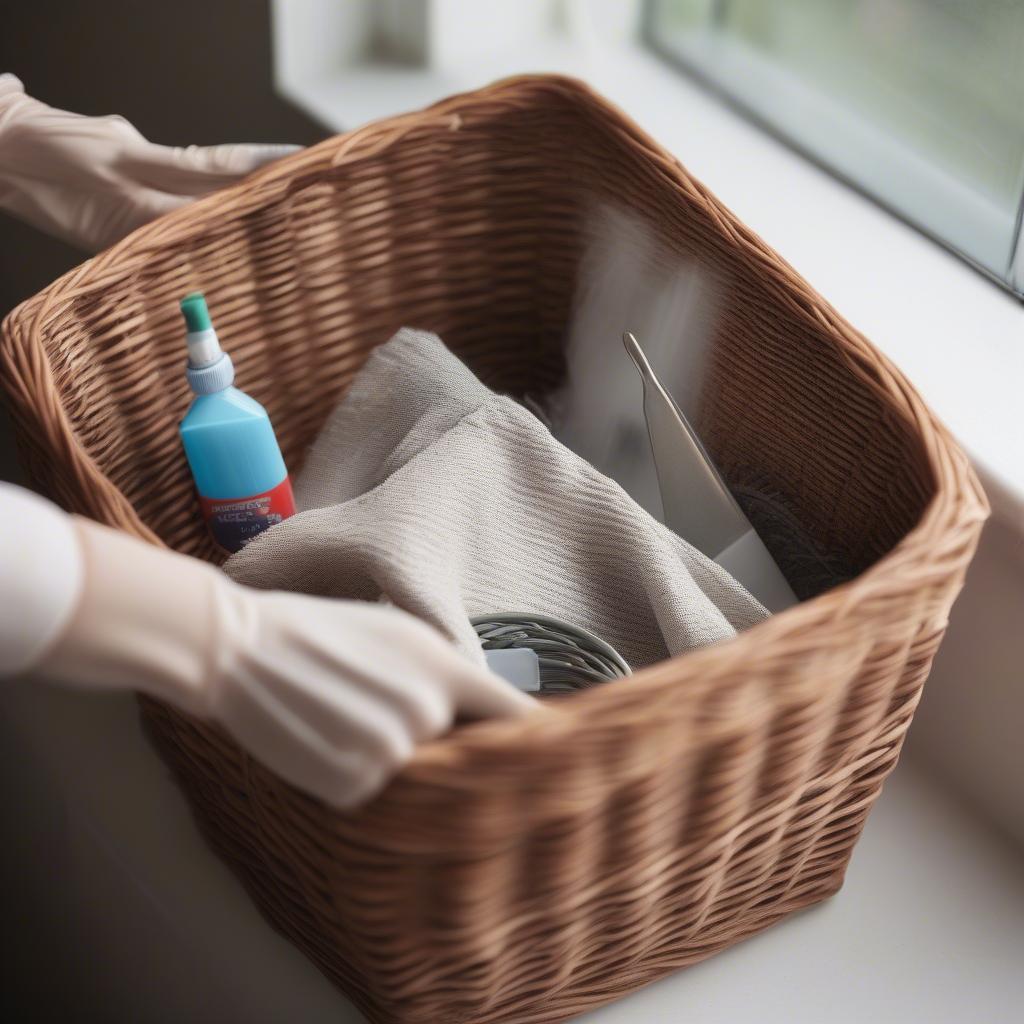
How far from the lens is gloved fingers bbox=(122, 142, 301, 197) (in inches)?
31.9

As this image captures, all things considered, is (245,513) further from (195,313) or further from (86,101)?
(86,101)

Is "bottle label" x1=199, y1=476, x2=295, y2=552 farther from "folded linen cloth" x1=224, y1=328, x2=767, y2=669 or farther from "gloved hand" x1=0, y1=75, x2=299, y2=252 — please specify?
"gloved hand" x1=0, y1=75, x2=299, y2=252

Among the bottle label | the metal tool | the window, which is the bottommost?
the bottle label

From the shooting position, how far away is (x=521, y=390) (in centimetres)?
98

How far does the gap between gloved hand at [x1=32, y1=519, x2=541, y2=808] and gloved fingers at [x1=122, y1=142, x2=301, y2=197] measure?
446 millimetres

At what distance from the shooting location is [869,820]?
798mm

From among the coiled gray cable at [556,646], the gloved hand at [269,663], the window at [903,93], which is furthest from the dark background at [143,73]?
the gloved hand at [269,663]

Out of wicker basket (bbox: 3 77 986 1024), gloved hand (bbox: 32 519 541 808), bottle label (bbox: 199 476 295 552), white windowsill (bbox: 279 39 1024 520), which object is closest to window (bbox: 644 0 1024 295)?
white windowsill (bbox: 279 39 1024 520)

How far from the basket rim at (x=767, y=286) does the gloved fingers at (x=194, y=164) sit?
0.04 metres

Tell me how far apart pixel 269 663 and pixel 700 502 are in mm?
380

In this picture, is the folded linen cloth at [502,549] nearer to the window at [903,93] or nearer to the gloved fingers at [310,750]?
the gloved fingers at [310,750]

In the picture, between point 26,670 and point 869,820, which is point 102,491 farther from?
point 869,820

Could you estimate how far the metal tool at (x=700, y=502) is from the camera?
0.73 meters

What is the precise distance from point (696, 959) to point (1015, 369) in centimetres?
42
